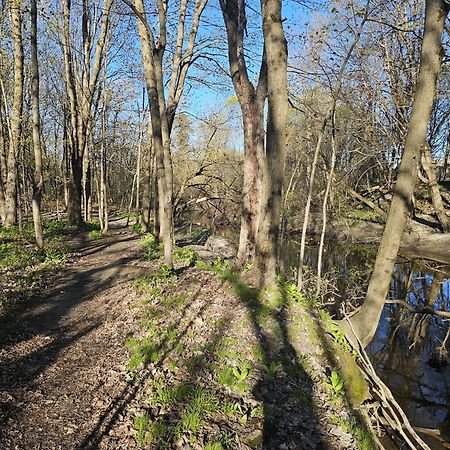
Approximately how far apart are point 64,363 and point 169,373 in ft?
5.01

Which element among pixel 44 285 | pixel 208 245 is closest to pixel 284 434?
pixel 44 285

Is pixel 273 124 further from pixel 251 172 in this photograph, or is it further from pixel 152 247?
pixel 152 247

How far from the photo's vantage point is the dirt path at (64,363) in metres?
3.95

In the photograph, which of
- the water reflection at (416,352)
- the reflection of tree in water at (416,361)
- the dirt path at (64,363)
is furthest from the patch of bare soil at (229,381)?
the reflection of tree in water at (416,361)

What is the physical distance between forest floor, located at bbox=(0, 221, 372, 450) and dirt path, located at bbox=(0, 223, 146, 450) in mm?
15

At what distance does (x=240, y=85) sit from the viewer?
8.98 metres

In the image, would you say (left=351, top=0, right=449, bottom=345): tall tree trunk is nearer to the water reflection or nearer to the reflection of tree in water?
the water reflection

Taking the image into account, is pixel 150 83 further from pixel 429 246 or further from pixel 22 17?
pixel 429 246

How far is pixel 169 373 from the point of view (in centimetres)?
498

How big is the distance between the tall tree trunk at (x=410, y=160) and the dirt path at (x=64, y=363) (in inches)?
165

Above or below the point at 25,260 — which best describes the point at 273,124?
above

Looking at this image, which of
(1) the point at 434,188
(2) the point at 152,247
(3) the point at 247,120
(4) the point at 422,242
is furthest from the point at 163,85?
(4) the point at 422,242

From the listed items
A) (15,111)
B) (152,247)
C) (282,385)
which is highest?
(15,111)

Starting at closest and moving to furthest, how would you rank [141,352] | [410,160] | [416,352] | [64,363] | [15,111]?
[64,363] → [141,352] → [410,160] → [416,352] → [15,111]
